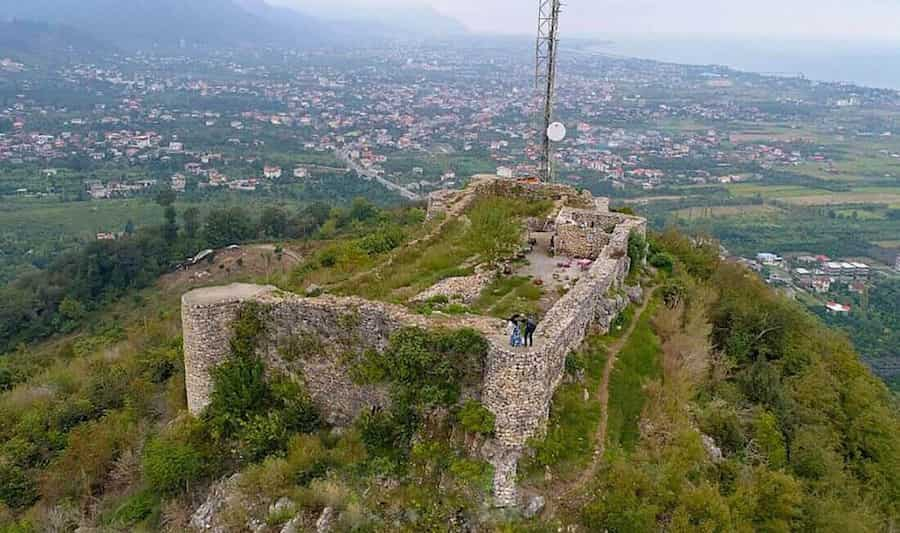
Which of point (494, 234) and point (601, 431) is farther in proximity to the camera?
point (494, 234)

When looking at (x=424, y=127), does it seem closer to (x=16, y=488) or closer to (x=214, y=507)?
(x=16, y=488)

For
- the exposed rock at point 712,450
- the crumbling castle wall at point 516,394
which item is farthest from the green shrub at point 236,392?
the exposed rock at point 712,450

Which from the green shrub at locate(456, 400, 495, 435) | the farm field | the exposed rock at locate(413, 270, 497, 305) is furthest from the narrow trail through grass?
the farm field

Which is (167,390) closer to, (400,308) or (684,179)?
(400,308)

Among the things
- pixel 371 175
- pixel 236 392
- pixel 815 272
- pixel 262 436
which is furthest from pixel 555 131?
pixel 371 175

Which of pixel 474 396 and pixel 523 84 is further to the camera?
pixel 523 84

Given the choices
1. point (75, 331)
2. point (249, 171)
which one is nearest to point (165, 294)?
point (75, 331)
